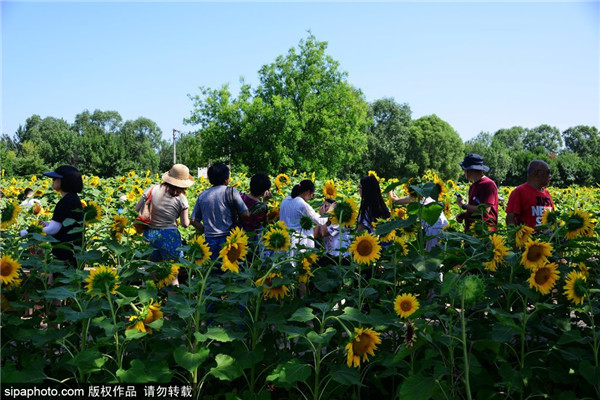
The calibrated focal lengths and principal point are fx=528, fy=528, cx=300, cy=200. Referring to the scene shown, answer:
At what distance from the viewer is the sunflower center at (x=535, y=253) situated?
7.33 feet

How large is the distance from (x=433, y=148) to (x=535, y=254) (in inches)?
2325

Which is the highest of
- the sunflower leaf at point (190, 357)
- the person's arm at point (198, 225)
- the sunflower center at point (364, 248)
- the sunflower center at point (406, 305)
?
the sunflower center at point (364, 248)

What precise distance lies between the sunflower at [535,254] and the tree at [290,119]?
27903 mm

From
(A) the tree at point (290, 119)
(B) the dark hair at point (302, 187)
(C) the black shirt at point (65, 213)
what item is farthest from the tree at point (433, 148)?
(C) the black shirt at point (65, 213)

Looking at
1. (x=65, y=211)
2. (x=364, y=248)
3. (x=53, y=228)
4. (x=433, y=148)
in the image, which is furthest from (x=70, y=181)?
(x=433, y=148)

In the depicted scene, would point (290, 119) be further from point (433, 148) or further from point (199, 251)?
point (433, 148)

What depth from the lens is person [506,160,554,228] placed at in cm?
465

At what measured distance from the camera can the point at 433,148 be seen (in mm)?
59312

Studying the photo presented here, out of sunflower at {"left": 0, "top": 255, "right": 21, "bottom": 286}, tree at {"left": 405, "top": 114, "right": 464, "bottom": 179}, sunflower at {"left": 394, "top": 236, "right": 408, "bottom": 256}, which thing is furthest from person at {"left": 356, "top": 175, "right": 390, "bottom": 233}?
tree at {"left": 405, "top": 114, "right": 464, "bottom": 179}

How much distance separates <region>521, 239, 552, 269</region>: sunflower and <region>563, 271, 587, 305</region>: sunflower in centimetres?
15

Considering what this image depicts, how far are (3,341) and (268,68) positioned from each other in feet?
106

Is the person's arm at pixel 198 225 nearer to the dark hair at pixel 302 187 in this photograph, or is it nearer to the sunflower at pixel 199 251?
the dark hair at pixel 302 187

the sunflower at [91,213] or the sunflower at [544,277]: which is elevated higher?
the sunflower at [91,213]

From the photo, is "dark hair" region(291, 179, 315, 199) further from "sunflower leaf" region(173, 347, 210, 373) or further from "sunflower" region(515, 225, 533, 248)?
"sunflower leaf" region(173, 347, 210, 373)
